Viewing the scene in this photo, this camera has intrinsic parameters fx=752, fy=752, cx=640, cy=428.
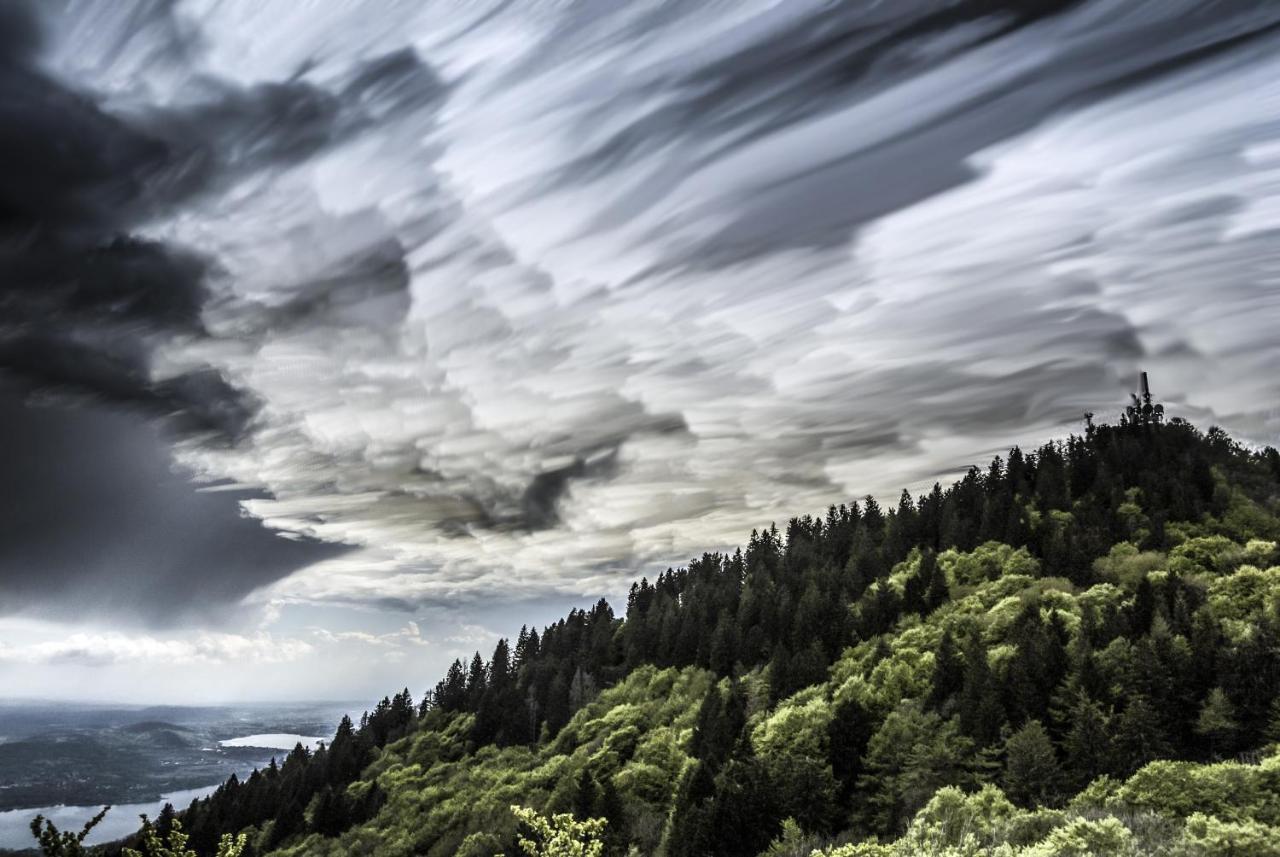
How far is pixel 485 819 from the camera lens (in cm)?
9475

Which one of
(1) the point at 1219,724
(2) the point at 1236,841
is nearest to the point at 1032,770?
(1) the point at 1219,724

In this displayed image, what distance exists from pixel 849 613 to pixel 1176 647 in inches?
1853

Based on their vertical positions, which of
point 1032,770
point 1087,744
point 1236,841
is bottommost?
point 1032,770

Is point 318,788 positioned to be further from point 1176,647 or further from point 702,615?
point 1176,647

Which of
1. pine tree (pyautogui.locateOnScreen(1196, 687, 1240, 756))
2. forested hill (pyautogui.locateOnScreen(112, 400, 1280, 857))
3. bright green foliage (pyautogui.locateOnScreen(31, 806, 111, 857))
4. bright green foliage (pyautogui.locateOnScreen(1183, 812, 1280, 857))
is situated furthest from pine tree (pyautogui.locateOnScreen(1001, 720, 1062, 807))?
bright green foliage (pyautogui.locateOnScreen(31, 806, 111, 857))

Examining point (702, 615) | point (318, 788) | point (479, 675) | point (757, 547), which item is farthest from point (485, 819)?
point (757, 547)

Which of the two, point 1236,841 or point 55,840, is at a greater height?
point 55,840

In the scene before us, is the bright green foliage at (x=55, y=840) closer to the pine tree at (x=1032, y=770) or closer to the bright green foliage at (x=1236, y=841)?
the bright green foliage at (x=1236, y=841)

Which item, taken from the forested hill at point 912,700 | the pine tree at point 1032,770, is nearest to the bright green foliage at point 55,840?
the forested hill at point 912,700

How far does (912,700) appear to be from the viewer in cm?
7131

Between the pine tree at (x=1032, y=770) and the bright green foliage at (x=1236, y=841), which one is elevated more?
the bright green foliage at (x=1236, y=841)

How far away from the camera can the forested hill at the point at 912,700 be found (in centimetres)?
5309

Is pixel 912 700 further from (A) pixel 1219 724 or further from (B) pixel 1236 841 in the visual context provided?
(B) pixel 1236 841

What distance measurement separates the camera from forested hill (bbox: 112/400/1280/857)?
53094 mm
